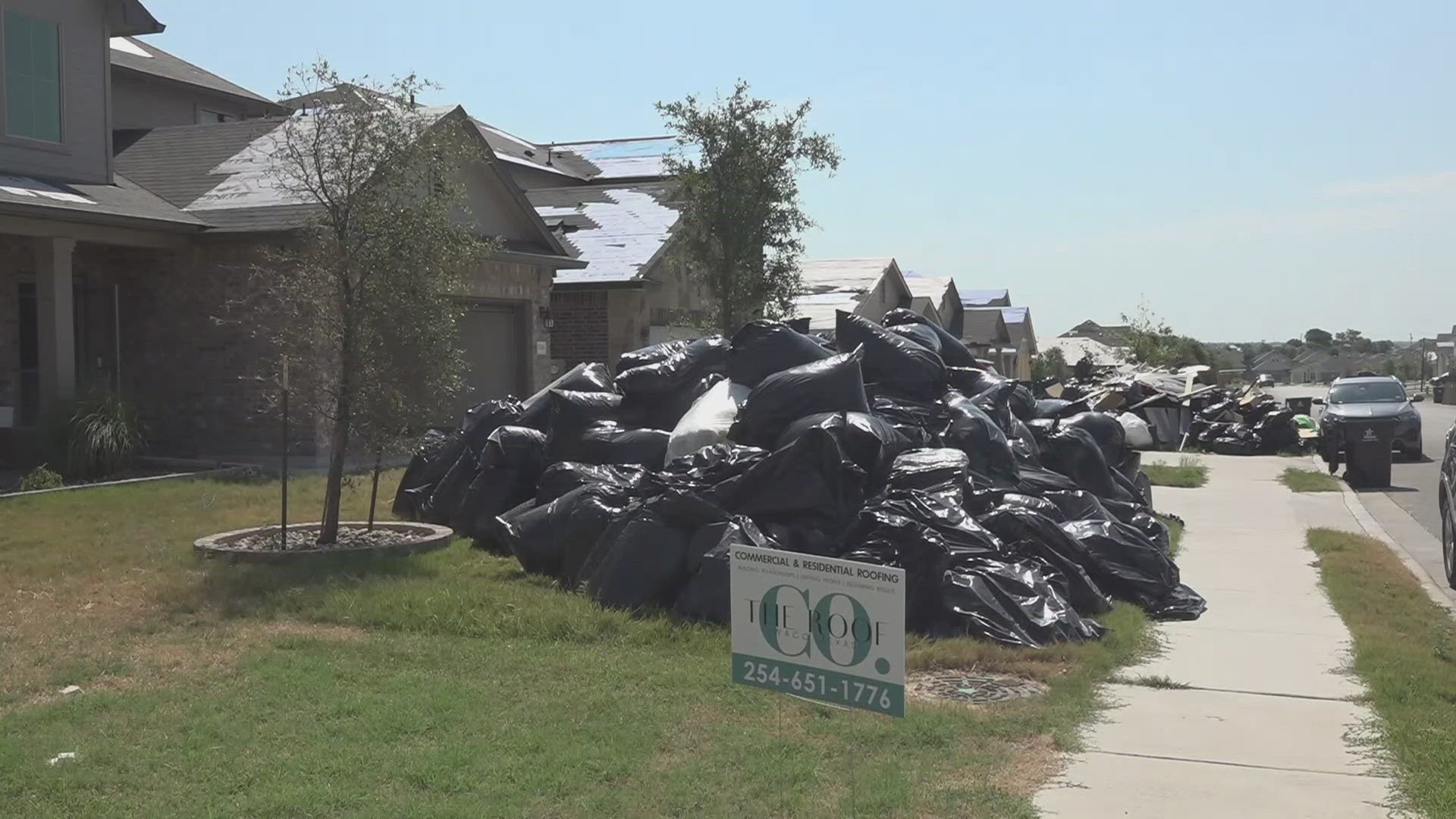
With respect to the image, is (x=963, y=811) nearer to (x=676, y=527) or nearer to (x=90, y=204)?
(x=676, y=527)

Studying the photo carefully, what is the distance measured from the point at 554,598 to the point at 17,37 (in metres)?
11.1

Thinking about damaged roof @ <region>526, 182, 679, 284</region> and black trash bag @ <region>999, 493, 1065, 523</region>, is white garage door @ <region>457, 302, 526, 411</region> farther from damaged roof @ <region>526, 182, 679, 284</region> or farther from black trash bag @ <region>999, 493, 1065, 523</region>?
black trash bag @ <region>999, 493, 1065, 523</region>

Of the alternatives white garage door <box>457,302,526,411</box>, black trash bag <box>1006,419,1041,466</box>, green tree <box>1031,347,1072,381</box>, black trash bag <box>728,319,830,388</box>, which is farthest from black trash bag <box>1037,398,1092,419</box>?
green tree <box>1031,347,1072,381</box>

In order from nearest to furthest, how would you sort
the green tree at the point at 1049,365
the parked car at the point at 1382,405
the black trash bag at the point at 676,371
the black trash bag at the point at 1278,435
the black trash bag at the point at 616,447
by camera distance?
the black trash bag at the point at 616,447, the black trash bag at the point at 676,371, the parked car at the point at 1382,405, the black trash bag at the point at 1278,435, the green tree at the point at 1049,365

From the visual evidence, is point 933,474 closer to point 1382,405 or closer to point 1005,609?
point 1005,609

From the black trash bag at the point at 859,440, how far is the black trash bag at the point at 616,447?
1.48 meters

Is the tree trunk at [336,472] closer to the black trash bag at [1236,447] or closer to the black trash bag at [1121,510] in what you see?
the black trash bag at [1121,510]

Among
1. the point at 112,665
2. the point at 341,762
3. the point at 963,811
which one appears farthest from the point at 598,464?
the point at 963,811

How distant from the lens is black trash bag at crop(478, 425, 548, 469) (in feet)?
33.3

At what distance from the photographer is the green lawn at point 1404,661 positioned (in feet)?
15.9

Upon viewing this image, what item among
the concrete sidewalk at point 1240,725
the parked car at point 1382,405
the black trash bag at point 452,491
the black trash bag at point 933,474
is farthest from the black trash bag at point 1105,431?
the parked car at point 1382,405

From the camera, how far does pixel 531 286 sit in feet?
63.4

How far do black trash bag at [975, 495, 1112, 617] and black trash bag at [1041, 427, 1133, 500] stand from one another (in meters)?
2.28

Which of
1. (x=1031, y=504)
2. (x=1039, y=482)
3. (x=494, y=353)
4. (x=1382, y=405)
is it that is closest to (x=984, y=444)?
(x=1039, y=482)
